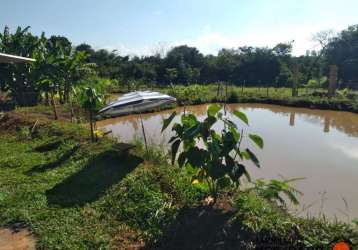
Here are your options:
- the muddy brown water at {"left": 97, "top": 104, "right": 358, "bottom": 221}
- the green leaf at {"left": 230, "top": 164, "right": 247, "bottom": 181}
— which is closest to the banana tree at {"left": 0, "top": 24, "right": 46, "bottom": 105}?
the muddy brown water at {"left": 97, "top": 104, "right": 358, "bottom": 221}

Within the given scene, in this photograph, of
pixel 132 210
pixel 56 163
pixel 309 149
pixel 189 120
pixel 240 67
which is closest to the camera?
pixel 189 120

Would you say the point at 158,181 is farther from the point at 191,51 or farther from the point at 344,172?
the point at 191,51

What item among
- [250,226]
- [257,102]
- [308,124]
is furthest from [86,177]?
[257,102]

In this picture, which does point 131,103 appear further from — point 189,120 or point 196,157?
point 196,157

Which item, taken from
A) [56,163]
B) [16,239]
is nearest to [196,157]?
[16,239]

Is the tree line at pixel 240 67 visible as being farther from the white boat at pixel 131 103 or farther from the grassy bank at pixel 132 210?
the grassy bank at pixel 132 210

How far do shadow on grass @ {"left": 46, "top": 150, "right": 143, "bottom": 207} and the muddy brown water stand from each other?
1.29m

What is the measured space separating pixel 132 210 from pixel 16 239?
139cm

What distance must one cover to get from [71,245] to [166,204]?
1.27 m

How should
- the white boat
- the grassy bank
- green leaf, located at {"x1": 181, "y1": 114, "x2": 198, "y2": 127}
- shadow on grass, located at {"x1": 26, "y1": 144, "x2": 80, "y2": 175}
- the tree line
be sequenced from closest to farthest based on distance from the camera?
the grassy bank
green leaf, located at {"x1": 181, "y1": 114, "x2": 198, "y2": 127}
shadow on grass, located at {"x1": 26, "y1": 144, "x2": 80, "y2": 175}
the white boat
the tree line

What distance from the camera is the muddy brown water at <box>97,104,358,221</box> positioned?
5.78m

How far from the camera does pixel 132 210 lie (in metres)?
4.44

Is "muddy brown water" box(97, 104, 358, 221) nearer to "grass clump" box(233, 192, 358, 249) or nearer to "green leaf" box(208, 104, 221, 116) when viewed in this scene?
"grass clump" box(233, 192, 358, 249)

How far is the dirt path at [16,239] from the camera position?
372 cm
